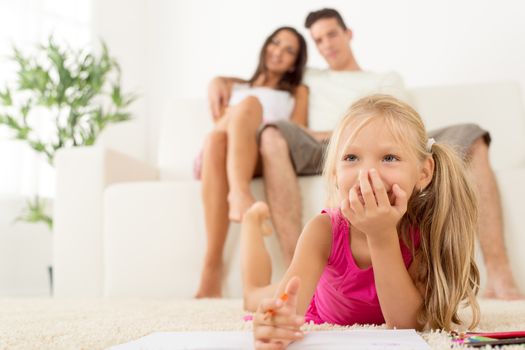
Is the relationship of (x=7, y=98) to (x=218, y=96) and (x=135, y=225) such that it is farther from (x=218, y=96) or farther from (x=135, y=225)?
(x=135, y=225)

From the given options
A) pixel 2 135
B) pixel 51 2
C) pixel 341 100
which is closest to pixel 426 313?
pixel 341 100

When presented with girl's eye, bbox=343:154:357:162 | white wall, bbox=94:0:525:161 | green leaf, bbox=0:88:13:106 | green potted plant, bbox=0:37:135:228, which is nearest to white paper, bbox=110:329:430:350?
girl's eye, bbox=343:154:357:162

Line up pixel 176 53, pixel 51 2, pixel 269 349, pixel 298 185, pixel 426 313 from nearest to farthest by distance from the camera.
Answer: pixel 269 349 < pixel 426 313 < pixel 298 185 < pixel 51 2 < pixel 176 53

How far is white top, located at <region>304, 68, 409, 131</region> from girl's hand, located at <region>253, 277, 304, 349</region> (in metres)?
1.49

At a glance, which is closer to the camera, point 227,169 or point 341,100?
point 227,169

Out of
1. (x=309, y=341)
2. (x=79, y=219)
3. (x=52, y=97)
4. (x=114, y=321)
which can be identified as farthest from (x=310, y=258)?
(x=52, y=97)

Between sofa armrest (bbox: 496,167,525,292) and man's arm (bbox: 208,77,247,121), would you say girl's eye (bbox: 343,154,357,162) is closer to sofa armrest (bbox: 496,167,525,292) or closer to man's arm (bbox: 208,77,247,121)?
sofa armrest (bbox: 496,167,525,292)

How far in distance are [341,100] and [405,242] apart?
1261 millimetres

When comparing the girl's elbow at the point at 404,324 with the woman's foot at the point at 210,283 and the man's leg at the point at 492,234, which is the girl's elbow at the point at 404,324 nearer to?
the man's leg at the point at 492,234

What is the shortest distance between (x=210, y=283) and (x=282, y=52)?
95cm

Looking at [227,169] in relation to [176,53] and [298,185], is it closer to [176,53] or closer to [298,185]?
[298,185]

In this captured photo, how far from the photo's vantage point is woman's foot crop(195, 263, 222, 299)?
1638 millimetres

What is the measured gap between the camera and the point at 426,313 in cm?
85

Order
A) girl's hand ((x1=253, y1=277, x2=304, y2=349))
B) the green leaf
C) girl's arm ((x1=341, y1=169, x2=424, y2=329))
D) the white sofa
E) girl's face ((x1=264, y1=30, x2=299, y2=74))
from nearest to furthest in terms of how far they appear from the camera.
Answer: girl's hand ((x1=253, y1=277, x2=304, y2=349))
girl's arm ((x1=341, y1=169, x2=424, y2=329))
the white sofa
girl's face ((x1=264, y1=30, x2=299, y2=74))
the green leaf
